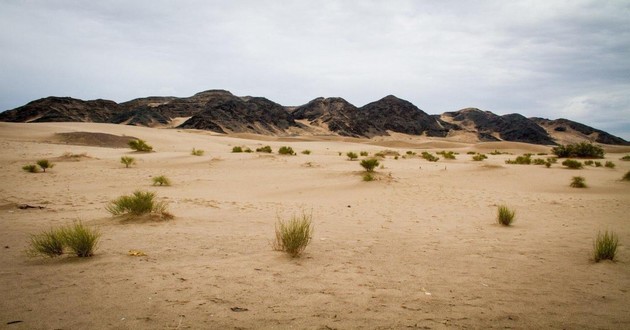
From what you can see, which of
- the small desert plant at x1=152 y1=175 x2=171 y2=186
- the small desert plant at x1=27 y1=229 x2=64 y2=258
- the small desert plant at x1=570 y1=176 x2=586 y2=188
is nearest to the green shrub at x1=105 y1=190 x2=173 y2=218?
the small desert plant at x1=27 y1=229 x2=64 y2=258

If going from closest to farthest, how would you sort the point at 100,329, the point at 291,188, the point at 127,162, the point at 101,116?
the point at 100,329
the point at 291,188
the point at 127,162
the point at 101,116

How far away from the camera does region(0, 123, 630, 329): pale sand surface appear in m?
2.94

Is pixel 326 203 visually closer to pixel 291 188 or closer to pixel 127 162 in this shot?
pixel 291 188

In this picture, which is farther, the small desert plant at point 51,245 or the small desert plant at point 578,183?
the small desert plant at point 578,183

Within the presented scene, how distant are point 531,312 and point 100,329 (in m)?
3.63

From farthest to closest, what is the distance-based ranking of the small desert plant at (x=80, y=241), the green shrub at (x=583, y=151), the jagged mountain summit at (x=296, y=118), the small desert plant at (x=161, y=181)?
the jagged mountain summit at (x=296, y=118) → the green shrub at (x=583, y=151) → the small desert plant at (x=161, y=181) → the small desert plant at (x=80, y=241)

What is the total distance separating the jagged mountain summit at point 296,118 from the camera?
65.1 meters

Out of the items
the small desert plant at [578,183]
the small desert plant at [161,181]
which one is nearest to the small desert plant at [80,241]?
the small desert plant at [161,181]

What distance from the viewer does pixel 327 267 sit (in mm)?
4215

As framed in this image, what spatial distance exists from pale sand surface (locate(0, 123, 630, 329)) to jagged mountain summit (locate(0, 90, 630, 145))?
2154 inches

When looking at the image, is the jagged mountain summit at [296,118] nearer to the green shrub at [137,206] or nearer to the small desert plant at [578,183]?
the small desert plant at [578,183]

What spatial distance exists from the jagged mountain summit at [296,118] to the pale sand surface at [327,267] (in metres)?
54.7

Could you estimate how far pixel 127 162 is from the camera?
15.8 meters

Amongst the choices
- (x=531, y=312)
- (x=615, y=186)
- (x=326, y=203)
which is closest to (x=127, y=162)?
(x=326, y=203)
